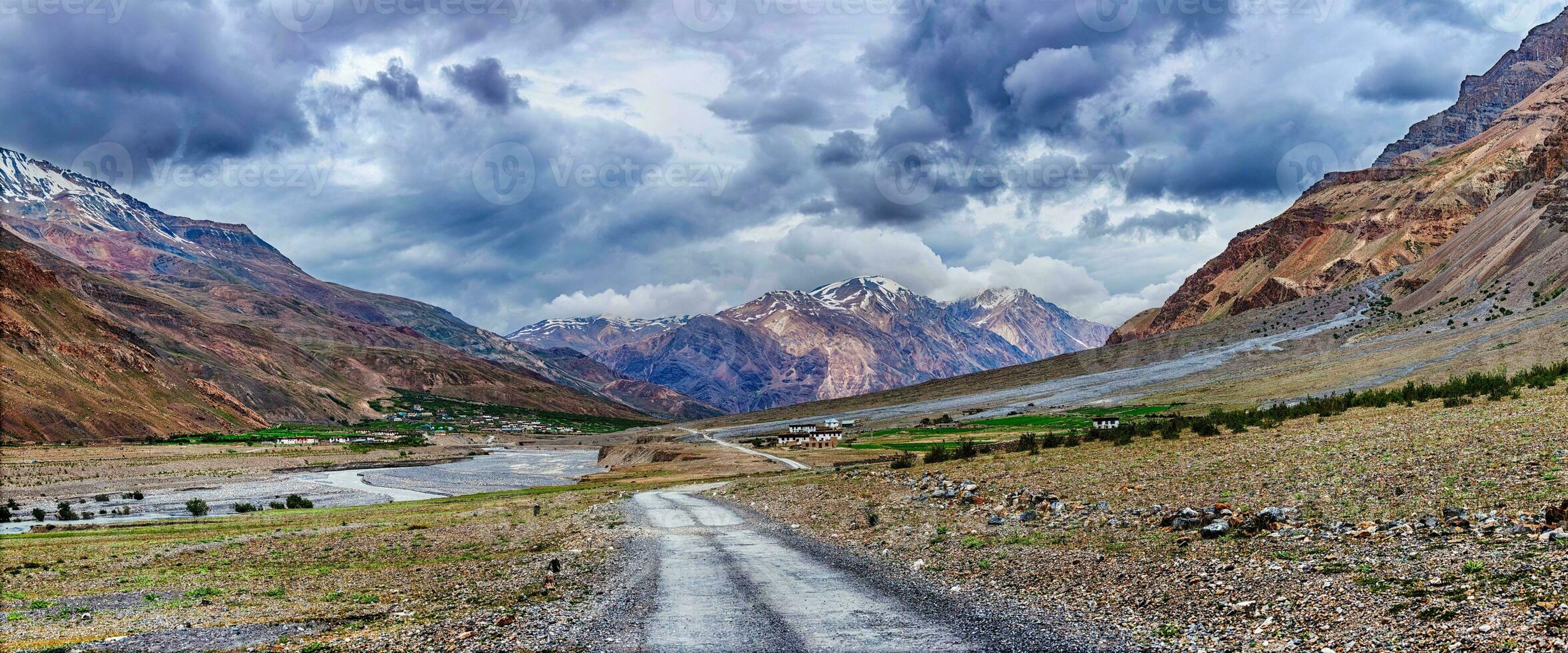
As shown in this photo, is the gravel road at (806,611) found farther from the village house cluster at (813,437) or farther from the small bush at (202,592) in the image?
the village house cluster at (813,437)

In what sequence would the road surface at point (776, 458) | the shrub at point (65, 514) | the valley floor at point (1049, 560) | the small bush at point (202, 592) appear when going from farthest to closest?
the road surface at point (776, 458), the shrub at point (65, 514), the small bush at point (202, 592), the valley floor at point (1049, 560)

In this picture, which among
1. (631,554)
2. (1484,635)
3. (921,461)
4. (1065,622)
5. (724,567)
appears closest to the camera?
(1484,635)

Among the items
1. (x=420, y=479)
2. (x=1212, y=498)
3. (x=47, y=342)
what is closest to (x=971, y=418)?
(x=420, y=479)

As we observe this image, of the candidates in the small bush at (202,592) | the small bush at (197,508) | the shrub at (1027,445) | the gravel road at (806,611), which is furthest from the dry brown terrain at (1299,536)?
the small bush at (197,508)

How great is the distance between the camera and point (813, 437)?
391 feet

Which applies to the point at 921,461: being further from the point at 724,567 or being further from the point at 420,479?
the point at 420,479

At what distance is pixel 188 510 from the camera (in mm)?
58656

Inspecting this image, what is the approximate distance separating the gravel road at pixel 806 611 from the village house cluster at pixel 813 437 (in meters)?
82.9

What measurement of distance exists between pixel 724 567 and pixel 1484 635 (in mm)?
16949

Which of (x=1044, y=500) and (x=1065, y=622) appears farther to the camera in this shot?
(x=1044, y=500)

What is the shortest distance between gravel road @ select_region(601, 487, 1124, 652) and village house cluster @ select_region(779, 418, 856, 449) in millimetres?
82936

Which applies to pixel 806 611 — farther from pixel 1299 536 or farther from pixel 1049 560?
pixel 1299 536

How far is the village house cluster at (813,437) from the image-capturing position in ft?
370

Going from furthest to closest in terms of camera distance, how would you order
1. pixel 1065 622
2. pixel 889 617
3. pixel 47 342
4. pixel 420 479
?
pixel 47 342 → pixel 420 479 → pixel 889 617 → pixel 1065 622
